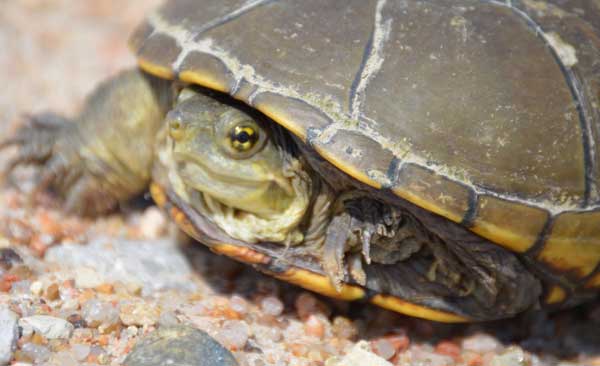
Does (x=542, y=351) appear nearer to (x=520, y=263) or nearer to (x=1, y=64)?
(x=520, y=263)

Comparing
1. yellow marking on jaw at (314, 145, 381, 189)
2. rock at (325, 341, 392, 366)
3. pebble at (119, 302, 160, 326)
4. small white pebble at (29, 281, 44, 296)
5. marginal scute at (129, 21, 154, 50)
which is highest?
marginal scute at (129, 21, 154, 50)

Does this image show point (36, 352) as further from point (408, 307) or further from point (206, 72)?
point (408, 307)

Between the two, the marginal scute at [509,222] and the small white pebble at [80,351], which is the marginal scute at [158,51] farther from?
the marginal scute at [509,222]

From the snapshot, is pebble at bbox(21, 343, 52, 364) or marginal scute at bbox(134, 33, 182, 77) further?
marginal scute at bbox(134, 33, 182, 77)

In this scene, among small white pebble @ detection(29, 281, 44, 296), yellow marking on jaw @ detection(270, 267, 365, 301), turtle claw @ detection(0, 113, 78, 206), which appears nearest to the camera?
small white pebble @ detection(29, 281, 44, 296)

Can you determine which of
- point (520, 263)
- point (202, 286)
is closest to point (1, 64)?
point (202, 286)

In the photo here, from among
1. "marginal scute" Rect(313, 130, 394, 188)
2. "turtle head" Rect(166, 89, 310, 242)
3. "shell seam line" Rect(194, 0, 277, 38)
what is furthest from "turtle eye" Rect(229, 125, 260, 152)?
"shell seam line" Rect(194, 0, 277, 38)

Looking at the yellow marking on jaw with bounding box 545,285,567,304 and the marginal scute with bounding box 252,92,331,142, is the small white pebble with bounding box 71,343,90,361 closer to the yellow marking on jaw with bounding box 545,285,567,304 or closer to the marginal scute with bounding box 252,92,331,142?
the marginal scute with bounding box 252,92,331,142

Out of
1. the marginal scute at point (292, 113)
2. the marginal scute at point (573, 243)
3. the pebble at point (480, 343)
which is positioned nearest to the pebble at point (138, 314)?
the marginal scute at point (292, 113)
